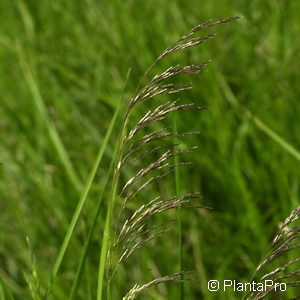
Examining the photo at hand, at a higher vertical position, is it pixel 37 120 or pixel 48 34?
pixel 48 34

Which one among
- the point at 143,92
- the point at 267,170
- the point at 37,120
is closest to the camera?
the point at 143,92

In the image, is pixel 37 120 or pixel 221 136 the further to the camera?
pixel 37 120

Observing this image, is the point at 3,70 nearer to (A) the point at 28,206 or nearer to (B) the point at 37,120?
(B) the point at 37,120

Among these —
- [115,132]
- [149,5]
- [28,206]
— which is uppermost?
[149,5]

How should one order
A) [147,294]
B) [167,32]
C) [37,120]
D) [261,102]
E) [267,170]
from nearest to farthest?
[147,294] < [267,170] < [261,102] < [37,120] < [167,32]

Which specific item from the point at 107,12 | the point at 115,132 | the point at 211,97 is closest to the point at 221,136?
the point at 211,97

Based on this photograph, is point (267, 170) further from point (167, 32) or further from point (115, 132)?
point (167, 32)

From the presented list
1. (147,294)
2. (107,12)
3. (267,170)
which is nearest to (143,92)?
(147,294)
